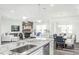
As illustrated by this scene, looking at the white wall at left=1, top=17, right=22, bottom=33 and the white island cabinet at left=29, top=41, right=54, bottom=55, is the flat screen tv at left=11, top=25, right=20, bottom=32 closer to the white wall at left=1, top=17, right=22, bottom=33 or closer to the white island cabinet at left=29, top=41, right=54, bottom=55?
the white wall at left=1, top=17, right=22, bottom=33

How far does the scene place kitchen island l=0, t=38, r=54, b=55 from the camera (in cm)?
221

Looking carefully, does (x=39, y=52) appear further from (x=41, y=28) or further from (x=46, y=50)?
(x=41, y=28)

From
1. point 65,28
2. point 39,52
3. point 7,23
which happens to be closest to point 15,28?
point 7,23

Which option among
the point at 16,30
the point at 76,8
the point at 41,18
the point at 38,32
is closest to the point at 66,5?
the point at 76,8

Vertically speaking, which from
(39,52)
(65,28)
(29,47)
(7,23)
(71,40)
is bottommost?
(39,52)

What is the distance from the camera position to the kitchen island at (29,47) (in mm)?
2210

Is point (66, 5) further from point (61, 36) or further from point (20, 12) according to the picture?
point (20, 12)

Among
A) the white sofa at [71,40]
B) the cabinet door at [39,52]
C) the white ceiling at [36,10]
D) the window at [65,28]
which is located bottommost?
the cabinet door at [39,52]

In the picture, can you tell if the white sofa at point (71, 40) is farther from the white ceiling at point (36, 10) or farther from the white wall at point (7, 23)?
the white wall at point (7, 23)

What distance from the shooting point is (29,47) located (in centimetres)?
229

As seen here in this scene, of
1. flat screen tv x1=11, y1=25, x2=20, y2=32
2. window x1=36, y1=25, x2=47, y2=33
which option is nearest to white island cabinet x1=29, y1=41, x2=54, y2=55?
window x1=36, y1=25, x2=47, y2=33

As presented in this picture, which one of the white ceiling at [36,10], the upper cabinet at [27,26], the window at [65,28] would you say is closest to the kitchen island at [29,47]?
the upper cabinet at [27,26]

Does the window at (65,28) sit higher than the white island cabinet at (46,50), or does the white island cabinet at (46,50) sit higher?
the window at (65,28)
